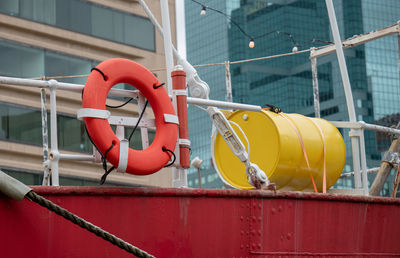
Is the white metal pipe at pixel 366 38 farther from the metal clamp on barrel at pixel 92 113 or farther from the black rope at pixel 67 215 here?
the black rope at pixel 67 215

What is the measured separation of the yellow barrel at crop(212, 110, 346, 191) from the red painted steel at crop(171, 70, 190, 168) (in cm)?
122

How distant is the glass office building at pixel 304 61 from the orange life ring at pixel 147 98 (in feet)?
299

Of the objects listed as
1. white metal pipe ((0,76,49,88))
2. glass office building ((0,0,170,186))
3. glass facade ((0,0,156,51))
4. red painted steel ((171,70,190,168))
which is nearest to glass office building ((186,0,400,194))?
glass facade ((0,0,156,51))

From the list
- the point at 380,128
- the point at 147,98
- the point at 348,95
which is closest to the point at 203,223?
the point at 147,98

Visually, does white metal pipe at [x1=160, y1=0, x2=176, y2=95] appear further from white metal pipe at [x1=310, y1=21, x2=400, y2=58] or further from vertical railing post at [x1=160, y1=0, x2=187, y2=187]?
white metal pipe at [x1=310, y1=21, x2=400, y2=58]

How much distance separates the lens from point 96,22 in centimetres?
3566

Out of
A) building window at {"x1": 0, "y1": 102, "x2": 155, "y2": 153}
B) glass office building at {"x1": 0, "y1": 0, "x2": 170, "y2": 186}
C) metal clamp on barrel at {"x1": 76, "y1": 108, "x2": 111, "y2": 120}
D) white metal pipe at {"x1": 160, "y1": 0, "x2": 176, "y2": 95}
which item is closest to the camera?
metal clamp on barrel at {"x1": 76, "y1": 108, "x2": 111, "y2": 120}

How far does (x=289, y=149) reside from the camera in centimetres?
684

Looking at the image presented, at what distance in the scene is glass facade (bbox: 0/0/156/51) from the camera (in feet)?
107

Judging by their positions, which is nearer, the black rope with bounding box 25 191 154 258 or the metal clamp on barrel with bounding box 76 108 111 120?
the black rope with bounding box 25 191 154 258

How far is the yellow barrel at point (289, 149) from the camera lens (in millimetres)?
6867

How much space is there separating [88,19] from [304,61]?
2898 inches

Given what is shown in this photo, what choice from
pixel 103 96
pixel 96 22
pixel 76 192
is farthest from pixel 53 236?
pixel 96 22

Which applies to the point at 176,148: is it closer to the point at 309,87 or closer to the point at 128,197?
the point at 128,197
